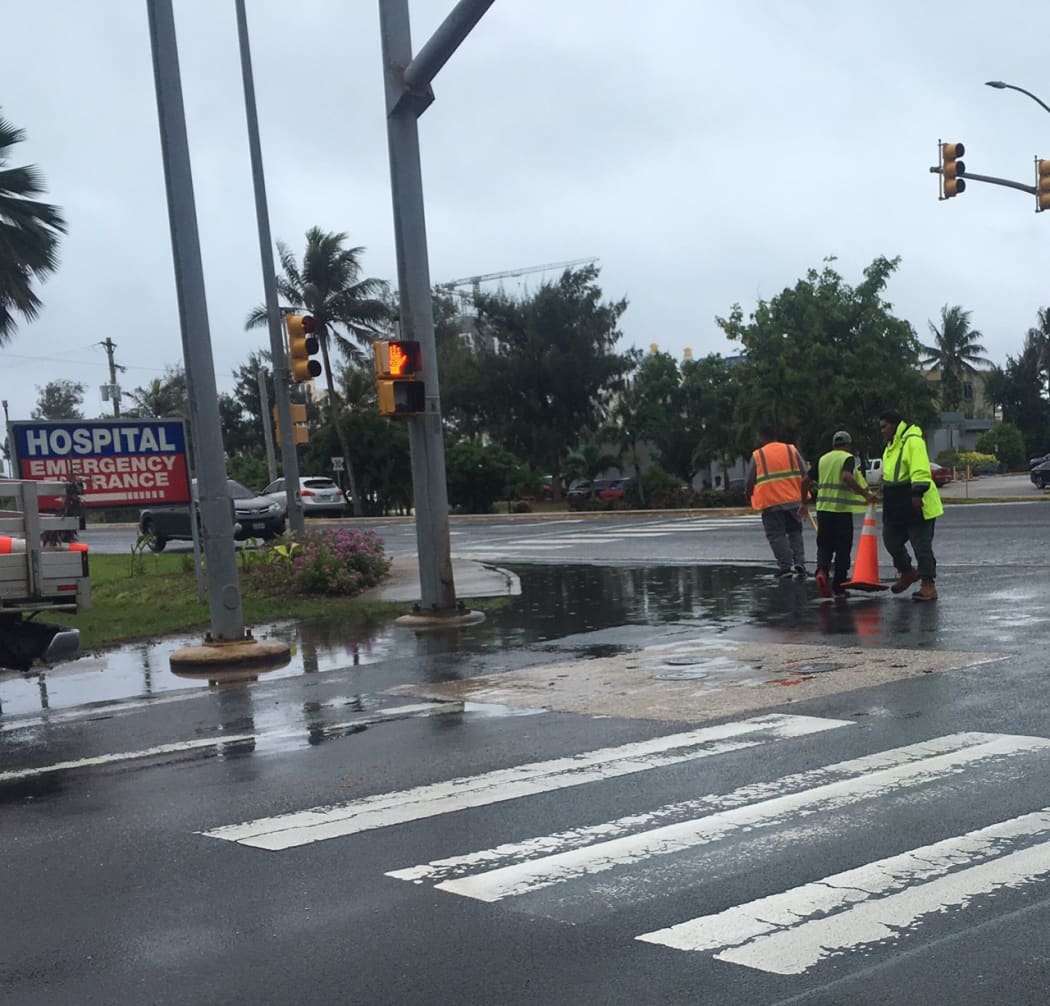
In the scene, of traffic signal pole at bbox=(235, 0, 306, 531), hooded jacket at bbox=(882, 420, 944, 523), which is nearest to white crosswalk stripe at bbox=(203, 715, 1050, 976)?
hooded jacket at bbox=(882, 420, 944, 523)

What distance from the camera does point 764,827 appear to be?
18.8 ft

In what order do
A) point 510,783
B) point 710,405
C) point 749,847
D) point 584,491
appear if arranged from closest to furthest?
point 749,847 → point 510,783 → point 710,405 → point 584,491

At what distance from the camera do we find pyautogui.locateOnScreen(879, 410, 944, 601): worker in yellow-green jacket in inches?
537

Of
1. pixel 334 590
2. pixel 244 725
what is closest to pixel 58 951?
pixel 244 725

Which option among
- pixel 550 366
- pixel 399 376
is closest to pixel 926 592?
pixel 399 376

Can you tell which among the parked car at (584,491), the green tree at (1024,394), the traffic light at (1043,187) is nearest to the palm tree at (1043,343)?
the green tree at (1024,394)

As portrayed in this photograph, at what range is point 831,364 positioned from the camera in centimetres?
4531

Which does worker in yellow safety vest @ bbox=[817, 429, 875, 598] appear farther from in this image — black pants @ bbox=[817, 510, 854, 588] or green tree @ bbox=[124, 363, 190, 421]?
green tree @ bbox=[124, 363, 190, 421]

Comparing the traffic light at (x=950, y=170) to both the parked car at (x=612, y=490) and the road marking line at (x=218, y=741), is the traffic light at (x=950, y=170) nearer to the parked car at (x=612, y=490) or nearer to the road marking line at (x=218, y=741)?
the road marking line at (x=218, y=741)

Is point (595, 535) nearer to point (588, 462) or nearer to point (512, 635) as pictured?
point (512, 635)

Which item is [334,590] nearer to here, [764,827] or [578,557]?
[578,557]

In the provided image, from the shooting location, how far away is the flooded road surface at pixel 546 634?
37.6 feet

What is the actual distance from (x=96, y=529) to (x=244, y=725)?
4642cm

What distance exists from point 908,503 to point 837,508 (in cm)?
117
